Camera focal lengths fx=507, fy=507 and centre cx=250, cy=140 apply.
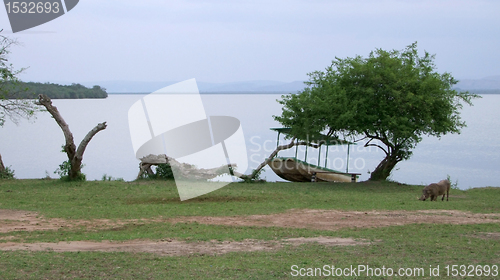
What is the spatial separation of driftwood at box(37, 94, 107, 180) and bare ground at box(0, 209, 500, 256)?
6148 millimetres

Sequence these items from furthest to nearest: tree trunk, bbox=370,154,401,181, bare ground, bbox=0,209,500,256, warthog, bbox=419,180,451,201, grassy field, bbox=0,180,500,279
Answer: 1. tree trunk, bbox=370,154,401,181
2. warthog, bbox=419,180,451,201
3. bare ground, bbox=0,209,500,256
4. grassy field, bbox=0,180,500,279

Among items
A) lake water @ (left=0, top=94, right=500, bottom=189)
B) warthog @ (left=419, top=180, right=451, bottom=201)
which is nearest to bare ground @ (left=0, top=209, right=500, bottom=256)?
warthog @ (left=419, top=180, right=451, bottom=201)

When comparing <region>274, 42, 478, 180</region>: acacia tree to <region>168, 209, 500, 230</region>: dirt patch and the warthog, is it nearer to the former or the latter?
the warthog

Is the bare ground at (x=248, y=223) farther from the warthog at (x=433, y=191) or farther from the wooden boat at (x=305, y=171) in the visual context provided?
the wooden boat at (x=305, y=171)

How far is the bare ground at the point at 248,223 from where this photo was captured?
914 centimetres

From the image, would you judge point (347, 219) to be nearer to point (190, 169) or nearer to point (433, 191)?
point (433, 191)

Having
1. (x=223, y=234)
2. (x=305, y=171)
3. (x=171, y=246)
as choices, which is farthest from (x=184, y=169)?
(x=171, y=246)

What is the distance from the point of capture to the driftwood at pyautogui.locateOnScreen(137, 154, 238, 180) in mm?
21781

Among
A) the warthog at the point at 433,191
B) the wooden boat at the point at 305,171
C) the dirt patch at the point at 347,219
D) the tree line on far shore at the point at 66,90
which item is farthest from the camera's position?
the tree line on far shore at the point at 66,90

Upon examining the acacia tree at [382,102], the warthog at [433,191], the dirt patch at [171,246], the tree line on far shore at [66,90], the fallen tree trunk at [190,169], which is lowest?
the dirt patch at [171,246]

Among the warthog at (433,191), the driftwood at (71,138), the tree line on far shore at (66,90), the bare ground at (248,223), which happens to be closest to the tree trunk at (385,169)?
the warthog at (433,191)

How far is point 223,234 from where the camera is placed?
10.4 m

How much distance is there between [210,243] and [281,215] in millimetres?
3904

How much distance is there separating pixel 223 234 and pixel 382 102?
44.3 feet
